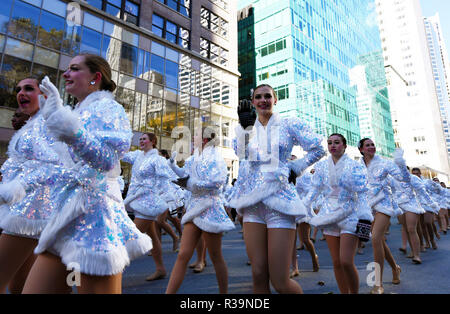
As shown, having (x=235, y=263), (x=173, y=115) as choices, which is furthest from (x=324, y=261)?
(x=173, y=115)

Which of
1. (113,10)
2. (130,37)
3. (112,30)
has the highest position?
(113,10)

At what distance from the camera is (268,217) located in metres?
2.46

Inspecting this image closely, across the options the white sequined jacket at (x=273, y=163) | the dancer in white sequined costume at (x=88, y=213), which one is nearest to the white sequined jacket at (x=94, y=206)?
the dancer in white sequined costume at (x=88, y=213)

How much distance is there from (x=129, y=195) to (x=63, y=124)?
3.75 m

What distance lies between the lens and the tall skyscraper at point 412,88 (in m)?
89.2

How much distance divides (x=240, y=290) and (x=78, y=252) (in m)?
3.08

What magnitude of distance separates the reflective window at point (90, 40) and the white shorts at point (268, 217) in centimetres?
1800

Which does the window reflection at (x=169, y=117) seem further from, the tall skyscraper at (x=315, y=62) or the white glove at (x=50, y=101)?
the white glove at (x=50, y=101)

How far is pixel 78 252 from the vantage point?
1.45 m

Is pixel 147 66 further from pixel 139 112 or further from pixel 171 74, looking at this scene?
pixel 139 112

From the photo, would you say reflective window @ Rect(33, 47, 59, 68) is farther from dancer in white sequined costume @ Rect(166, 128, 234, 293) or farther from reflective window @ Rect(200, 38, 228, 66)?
dancer in white sequined costume @ Rect(166, 128, 234, 293)

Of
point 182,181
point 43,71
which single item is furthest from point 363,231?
point 43,71

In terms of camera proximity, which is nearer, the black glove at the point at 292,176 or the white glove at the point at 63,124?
the white glove at the point at 63,124
